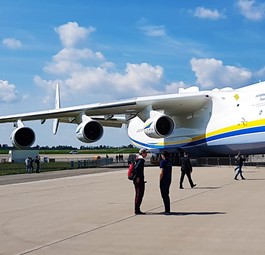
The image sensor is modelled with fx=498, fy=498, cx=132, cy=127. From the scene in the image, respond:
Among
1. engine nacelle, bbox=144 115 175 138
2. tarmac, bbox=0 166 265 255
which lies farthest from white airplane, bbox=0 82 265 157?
tarmac, bbox=0 166 265 255

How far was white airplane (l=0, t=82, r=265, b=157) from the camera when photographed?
26.0 metres

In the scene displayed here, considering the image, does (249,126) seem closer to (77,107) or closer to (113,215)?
(77,107)

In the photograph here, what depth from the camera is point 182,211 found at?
33.2ft

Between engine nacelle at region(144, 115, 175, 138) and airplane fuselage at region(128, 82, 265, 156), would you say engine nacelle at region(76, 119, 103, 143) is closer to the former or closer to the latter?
engine nacelle at region(144, 115, 175, 138)

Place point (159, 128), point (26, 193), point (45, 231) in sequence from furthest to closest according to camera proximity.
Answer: point (159, 128)
point (26, 193)
point (45, 231)

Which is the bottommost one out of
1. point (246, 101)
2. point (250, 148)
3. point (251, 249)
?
point (251, 249)

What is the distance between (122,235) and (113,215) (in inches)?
91.3

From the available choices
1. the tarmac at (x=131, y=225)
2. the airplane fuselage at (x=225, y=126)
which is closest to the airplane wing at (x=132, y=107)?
the airplane fuselage at (x=225, y=126)

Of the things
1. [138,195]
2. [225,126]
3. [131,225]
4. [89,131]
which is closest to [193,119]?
[225,126]

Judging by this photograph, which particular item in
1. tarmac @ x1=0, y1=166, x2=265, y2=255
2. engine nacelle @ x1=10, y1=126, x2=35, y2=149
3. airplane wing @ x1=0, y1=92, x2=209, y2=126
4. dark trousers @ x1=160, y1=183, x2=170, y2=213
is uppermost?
airplane wing @ x1=0, y1=92, x2=209, y2=126

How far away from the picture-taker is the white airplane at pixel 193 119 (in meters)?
26.0

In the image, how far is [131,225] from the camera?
8305 millimetres

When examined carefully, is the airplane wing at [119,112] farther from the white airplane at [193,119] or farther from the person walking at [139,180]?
the person walking at [139,180]

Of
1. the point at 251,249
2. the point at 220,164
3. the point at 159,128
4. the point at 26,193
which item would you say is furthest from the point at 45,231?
the point at 220,164
